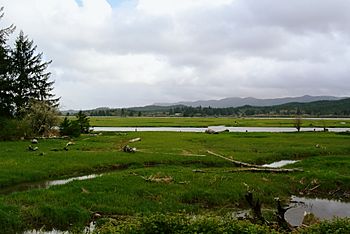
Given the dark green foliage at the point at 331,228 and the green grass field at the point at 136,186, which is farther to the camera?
the green grass field at the point at 136,186

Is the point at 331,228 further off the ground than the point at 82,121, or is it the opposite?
the point at 82,121

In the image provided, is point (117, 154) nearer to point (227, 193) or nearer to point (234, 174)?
point (234, 174)

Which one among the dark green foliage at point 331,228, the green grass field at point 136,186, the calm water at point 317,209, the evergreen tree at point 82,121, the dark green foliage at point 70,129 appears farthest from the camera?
the evergreen tree at point 82,121

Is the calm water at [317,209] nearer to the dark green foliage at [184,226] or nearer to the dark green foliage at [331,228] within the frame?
the dark green foliage at [331,228]

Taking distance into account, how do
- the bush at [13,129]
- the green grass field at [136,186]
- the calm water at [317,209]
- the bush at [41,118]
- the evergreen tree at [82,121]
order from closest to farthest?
the green grass field at [136,186], the calm water at [317,209], the bush at [13,129], the bush at [41,118], the evergreen tree at [82,121]

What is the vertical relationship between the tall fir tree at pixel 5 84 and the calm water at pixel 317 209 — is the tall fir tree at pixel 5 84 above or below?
above

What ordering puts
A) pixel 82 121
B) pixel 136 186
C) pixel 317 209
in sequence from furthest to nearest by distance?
pixel 82 121, pixel 136 186, pixel 317 209

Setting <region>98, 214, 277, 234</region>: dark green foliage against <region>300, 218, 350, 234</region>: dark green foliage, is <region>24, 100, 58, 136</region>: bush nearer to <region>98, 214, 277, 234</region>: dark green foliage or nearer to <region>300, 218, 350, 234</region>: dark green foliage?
<region>98, 214, 277, 234</region>: dark green foliage

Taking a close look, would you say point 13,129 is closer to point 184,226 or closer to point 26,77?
point 26,77

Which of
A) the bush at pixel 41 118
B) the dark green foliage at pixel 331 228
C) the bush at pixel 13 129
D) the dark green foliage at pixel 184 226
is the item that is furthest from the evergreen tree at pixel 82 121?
the dark green foliage at pixel 331 228

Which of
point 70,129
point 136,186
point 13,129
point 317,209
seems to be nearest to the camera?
point 317,209

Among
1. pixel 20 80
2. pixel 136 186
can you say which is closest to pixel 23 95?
pixel 20 80

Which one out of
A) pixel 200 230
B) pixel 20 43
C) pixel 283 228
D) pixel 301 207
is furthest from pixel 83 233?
pixel 20 43

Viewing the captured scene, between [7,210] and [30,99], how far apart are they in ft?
154
